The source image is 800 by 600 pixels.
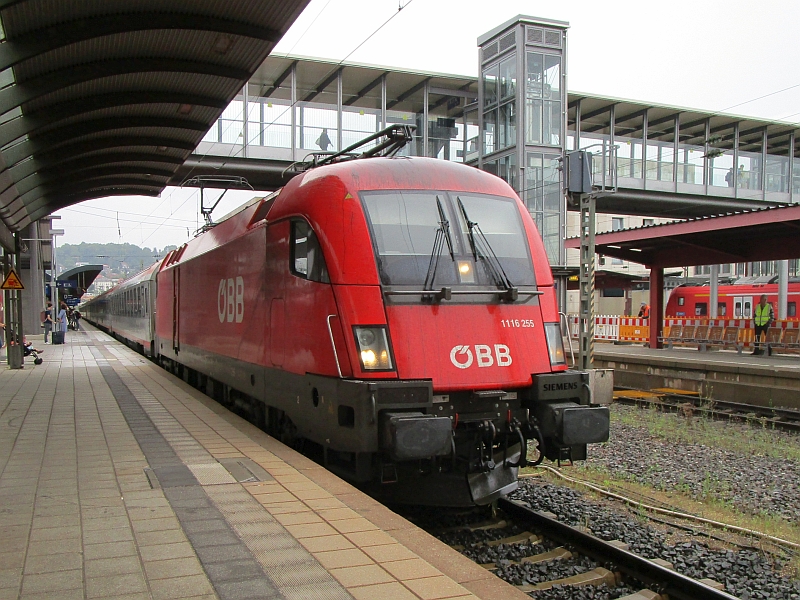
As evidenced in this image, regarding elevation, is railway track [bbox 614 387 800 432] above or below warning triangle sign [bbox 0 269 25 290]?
below

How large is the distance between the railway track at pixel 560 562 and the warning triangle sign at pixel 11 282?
15313 millimetres

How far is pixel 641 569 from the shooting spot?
205 inches

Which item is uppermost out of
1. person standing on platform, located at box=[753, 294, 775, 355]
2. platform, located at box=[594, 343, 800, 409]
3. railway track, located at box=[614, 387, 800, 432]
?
person standing on platform, located at box=[753, 294, 775, 355]

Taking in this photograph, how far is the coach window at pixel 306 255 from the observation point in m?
6.48

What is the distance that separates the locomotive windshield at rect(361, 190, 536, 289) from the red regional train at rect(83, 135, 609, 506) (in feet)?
0.04

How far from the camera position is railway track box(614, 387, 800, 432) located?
12.6 meters

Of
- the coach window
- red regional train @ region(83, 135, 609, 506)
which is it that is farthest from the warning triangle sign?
the coach window

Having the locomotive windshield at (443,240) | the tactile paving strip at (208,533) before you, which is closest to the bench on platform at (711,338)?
the locomotive windshield at (443,240)

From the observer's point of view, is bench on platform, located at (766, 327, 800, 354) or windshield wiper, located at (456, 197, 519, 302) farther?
bench on platform, located at (766, 327, 800, 354)

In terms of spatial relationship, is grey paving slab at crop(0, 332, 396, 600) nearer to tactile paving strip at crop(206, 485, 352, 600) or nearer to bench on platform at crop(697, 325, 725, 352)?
tactile paving strip at crop(206, 485, 352, 600)

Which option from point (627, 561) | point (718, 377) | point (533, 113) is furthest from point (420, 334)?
point (533, 113)

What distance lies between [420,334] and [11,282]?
1543cm

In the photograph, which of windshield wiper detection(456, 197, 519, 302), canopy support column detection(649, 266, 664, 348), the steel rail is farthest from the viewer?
canopy support column detection(649, 266, 664, 348)

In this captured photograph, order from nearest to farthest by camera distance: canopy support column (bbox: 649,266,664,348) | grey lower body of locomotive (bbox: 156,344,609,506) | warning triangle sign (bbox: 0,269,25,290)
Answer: grey lower body of locomotive (bbox: 156,344,609,506) < warning triangle sign (bbox: 0,269,25,290) < canopy support column (bbox: 649,266,664,348)
